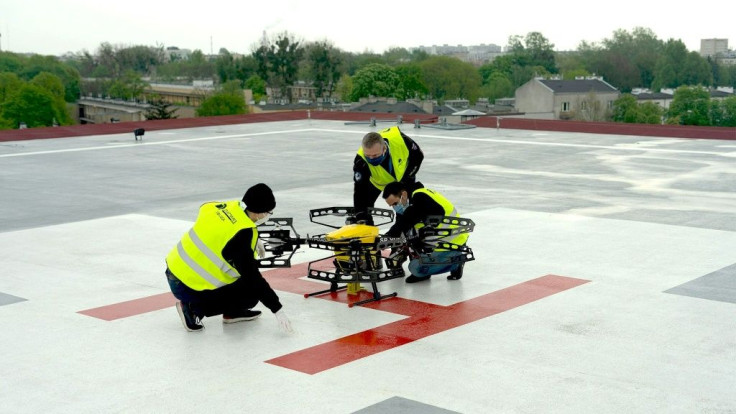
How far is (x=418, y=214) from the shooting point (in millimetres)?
9367

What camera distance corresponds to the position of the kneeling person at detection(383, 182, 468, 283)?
30.3 feet

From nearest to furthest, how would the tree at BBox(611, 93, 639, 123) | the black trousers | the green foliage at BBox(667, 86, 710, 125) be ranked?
the black trousers → the green foliage at BBox(667, 86, 710, 125) → the tree at BBox(611, 93, 639, 123)

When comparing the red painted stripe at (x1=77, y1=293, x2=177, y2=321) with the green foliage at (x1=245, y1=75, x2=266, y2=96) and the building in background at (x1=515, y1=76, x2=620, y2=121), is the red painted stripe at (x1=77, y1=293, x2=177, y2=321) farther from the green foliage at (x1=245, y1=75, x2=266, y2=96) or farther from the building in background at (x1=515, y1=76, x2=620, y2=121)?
the green foliage at (x1=245, y1=75, x2=266, y2=96)

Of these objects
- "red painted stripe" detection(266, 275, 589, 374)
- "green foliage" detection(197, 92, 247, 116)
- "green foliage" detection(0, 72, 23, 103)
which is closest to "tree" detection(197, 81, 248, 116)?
"green foliage" detection(197, 92, 247, 116)

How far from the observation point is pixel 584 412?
246 inches

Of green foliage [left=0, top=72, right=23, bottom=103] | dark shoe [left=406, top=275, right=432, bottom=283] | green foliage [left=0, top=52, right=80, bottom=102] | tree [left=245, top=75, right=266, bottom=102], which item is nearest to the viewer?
dark shoe [left=406, top=275, right=432, bottom=283]

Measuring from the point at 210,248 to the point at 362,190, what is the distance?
9.07ft

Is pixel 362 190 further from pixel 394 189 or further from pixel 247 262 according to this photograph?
pixel 247 262

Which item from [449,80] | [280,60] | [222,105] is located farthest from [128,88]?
[222,105]

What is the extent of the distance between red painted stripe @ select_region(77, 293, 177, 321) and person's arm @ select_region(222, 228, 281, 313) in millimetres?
1762

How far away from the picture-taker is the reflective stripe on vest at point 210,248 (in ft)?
25.5

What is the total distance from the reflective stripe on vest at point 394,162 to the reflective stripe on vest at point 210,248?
246cm

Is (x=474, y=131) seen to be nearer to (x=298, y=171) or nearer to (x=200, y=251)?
(x=298, y=171)

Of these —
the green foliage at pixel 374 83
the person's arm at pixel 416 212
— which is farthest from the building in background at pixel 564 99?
the person's arm at pixel 416 212
